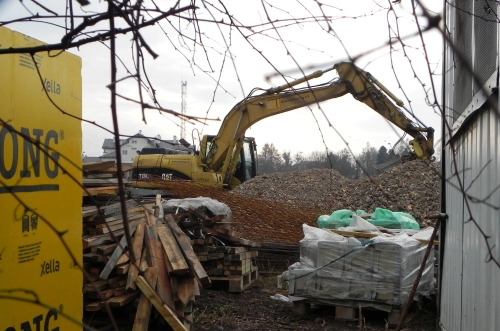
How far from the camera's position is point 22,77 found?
277cm

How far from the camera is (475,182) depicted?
11.7 ft

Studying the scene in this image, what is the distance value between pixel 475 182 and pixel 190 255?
406cm

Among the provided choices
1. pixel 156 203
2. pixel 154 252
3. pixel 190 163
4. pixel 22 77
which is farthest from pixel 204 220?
pixel 190 163

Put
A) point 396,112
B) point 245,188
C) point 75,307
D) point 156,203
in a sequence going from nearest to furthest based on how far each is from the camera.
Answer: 1. point 75,307
2. point 156,203
3. point 396,112
4. point 245,188

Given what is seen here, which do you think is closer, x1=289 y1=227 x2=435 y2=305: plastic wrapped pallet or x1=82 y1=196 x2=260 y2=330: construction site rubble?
x1=82 y1=196 x2=260 y2=330: construction site rubble

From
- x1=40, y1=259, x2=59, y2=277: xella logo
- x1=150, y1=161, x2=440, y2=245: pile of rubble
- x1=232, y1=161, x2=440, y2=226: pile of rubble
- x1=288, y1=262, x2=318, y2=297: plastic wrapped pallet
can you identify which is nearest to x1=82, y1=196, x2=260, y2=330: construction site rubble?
x1=288, y1=262, x2=318, y2=297: plastic wrapped pallet

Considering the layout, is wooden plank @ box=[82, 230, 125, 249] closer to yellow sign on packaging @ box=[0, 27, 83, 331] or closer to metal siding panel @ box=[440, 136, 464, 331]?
yellow sign on packaging @ box=[0, 27, 83, 331]

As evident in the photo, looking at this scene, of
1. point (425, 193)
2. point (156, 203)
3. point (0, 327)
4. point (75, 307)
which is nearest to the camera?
point (0, 327)

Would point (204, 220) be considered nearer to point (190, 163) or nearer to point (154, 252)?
point (154, 252)

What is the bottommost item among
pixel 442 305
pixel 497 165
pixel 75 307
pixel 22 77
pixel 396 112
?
pixel 442 305

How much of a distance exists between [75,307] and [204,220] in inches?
212

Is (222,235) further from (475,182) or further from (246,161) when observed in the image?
(246,161)

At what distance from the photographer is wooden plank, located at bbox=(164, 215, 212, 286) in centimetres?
650

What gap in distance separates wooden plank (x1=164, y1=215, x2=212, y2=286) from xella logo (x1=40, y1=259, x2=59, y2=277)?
3.54m
